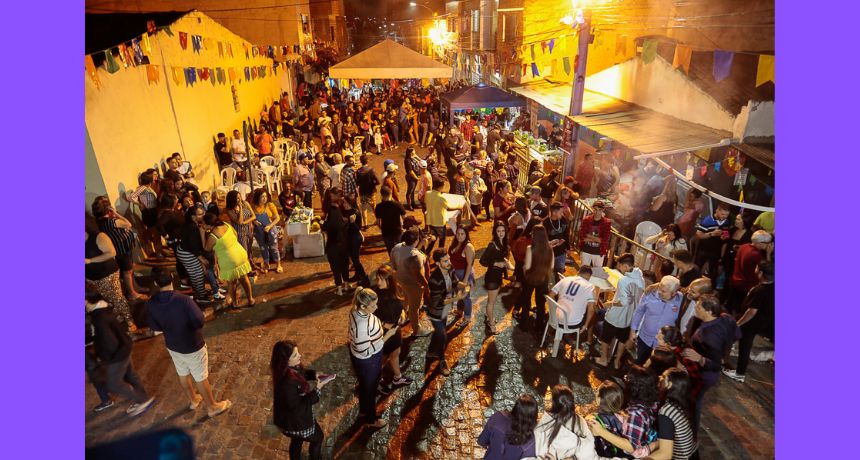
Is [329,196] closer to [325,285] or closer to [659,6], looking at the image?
[325,285]

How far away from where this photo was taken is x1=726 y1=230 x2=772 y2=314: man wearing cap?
5.70 m

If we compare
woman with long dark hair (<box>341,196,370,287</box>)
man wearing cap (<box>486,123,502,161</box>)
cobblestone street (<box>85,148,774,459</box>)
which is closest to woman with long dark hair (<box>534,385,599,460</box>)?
cobblestone street (<box>85,148,774,459</box>)

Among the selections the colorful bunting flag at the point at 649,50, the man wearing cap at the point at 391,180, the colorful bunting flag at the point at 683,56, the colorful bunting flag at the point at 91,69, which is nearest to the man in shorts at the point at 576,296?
the man wearing cap at the point at 391,180

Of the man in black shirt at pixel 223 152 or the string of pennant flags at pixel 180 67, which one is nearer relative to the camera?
the string of pennant flags at pixel 180 67

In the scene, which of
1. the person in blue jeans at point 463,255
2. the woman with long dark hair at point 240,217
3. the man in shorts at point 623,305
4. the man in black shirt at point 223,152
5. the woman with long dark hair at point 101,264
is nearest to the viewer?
the man in shorts at point 623,305

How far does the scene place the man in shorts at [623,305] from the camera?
16.7ft

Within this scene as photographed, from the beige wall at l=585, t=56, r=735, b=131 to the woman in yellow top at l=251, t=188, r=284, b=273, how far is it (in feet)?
28.8

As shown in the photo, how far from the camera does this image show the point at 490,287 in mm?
6062

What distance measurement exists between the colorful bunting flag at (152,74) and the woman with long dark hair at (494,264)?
818 cm

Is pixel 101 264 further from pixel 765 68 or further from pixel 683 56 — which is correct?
pixel 683 56

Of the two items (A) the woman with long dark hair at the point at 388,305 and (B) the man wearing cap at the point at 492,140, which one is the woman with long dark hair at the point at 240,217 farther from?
(B) the man wearing cap at the point at 492,140

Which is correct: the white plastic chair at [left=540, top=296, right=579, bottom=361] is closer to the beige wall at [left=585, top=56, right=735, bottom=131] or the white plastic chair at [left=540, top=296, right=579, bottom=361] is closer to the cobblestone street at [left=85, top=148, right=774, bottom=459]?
the cobblestone street at [left=85, top=148, right=774, bottom=459]

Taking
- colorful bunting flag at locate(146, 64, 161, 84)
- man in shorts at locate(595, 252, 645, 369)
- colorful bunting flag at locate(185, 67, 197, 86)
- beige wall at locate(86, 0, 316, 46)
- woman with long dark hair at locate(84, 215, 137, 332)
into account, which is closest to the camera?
man in shorts at locate(595, 252, 645, 369)

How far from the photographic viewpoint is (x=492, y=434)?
3.24 metres
